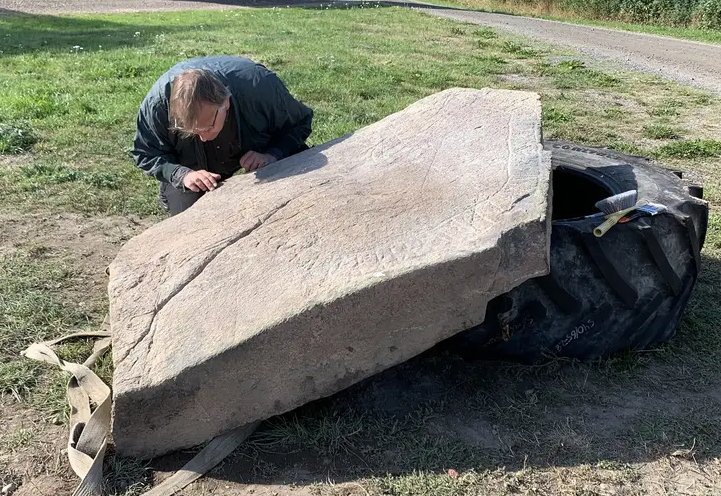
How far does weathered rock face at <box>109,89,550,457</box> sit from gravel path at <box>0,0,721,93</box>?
7.32 meters

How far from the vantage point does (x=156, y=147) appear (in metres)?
3.75

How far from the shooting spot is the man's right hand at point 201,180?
354cm

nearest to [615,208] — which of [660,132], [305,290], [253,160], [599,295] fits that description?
[599,295]

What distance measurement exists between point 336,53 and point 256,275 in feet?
28.0

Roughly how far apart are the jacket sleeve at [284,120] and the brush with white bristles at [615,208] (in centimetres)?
164

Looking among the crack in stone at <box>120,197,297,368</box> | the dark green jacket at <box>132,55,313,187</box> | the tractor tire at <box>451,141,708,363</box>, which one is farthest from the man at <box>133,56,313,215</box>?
the tractor tire at <box>451,141,708,363</box>

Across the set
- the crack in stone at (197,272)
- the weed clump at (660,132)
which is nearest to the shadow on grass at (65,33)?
the weed clump at (660,132)

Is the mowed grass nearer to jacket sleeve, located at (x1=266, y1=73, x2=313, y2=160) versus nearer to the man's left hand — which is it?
the man's left hand

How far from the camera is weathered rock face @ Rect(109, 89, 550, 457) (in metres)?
2.38

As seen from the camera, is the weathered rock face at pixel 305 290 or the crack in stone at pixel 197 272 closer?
the weathered rock face at pixel 305 290

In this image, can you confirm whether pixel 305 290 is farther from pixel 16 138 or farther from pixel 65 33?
pixel 65 33

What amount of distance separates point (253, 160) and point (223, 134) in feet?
0.66

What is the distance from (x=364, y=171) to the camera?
10.9 feet

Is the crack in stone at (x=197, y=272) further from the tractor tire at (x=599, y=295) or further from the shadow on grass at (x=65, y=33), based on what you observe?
the shadow on grass at (x=65, y=33)
